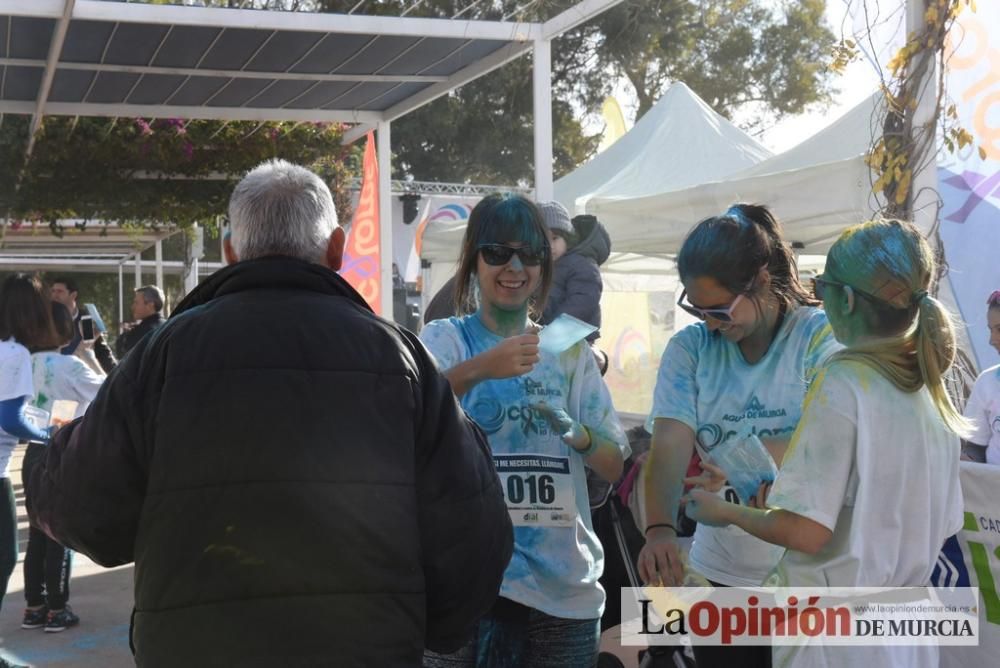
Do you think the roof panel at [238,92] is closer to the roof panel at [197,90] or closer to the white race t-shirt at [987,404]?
the roof panel at [197,90]

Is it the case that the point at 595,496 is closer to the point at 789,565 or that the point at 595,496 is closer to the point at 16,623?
the point at 789,565

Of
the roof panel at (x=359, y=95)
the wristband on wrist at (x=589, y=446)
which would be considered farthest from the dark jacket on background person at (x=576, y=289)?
the roof panel at (x=359, y=95)

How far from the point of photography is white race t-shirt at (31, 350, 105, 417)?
636 centimetres

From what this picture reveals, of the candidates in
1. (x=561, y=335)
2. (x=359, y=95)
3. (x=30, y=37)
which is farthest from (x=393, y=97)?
(x=561, y=335)

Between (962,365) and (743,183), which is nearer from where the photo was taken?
(962,365)

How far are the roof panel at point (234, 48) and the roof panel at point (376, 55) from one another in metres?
0.68

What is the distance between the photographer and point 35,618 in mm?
6879

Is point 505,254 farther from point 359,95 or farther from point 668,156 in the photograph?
point 668,156

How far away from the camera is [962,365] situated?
4.99m

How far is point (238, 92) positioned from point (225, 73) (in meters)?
0.77

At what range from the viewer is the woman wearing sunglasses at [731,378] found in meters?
2.75

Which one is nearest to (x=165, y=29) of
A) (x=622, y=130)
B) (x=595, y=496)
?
(x=595, y=496)

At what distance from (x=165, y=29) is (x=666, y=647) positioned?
5149mm

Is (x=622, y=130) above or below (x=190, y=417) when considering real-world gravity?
above
